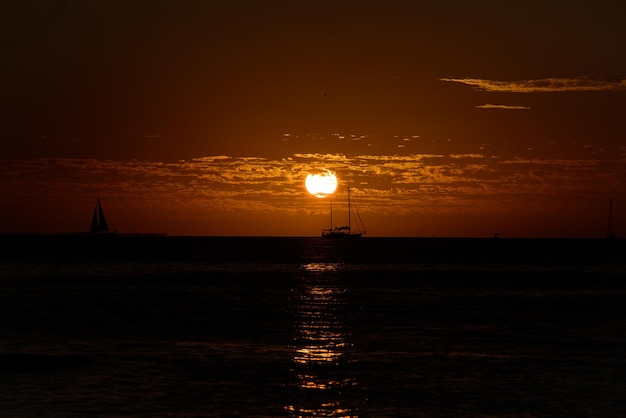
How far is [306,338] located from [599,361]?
18630mm

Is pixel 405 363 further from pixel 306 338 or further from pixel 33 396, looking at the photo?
pixel 33 396

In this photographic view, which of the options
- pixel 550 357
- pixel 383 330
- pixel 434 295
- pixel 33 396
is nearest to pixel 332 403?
pixel 33 396

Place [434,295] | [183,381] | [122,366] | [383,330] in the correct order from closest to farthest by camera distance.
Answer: [183,381] < [122,366] < [383,330] < [434,295]

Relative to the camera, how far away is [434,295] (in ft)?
322

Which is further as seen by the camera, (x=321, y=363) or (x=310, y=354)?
(x=310, y=354)

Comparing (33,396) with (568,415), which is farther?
(33,396)

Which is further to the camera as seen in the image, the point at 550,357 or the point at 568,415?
the point at 550,357

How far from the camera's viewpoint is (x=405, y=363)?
4569 centimetres

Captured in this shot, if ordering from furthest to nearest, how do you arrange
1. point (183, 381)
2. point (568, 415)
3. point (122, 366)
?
point (122, 366) → point (183, 381) → point (568, 415)

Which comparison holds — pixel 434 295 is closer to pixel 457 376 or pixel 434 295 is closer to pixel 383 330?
pixel 383 330

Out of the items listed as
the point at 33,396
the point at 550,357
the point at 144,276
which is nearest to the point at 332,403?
the point at 33,396

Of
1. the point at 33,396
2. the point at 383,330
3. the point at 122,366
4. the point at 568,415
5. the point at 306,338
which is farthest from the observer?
the point at 383,330

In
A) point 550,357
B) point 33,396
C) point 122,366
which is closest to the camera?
point 33,396

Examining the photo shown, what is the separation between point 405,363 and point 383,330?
15.5 meters
